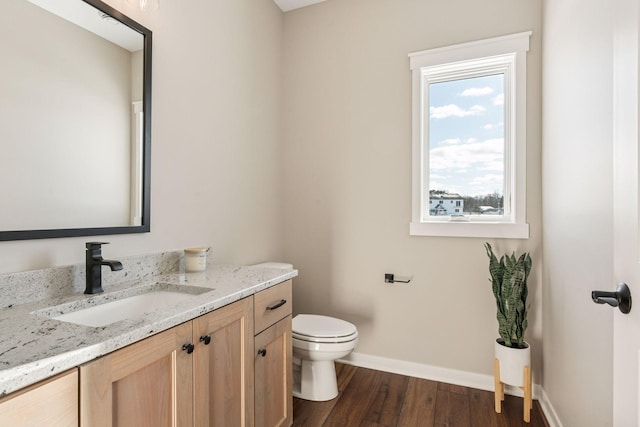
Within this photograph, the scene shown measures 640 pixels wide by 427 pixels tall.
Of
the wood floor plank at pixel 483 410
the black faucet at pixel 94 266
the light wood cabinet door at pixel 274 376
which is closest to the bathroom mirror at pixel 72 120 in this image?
the black faucet at pixel 94 266

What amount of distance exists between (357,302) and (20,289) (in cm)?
197

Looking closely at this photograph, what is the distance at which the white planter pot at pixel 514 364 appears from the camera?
6.16 feet

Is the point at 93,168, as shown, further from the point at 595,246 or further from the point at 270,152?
the point at 595,246

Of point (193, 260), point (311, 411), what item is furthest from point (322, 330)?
point (193, 260)

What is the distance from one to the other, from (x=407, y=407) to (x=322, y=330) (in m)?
0.68

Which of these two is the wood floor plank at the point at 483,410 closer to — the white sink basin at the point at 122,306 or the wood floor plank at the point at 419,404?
the wood floor plank at the point at 419,404

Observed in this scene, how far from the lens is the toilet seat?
193cm

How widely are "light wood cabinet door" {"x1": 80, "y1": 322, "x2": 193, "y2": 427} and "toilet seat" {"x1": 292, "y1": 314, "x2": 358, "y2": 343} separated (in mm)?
966

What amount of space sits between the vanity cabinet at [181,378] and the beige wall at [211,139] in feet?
2.08

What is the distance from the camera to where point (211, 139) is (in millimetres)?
1992

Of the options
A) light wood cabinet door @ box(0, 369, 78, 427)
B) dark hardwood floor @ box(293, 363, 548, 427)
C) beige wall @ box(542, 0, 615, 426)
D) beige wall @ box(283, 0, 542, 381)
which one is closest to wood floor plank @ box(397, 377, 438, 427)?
dark hardwood floor @ box(293, 363, 548, 427)

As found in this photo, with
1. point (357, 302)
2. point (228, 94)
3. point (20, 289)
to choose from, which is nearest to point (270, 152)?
point (228, 94)

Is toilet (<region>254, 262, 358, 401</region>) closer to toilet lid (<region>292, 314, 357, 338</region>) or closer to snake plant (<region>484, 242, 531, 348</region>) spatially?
toilet lid (<region>292, 314, 357, 338</region>)

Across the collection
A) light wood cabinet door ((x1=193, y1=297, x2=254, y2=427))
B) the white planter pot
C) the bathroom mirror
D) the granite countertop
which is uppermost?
the bathroom mirror
